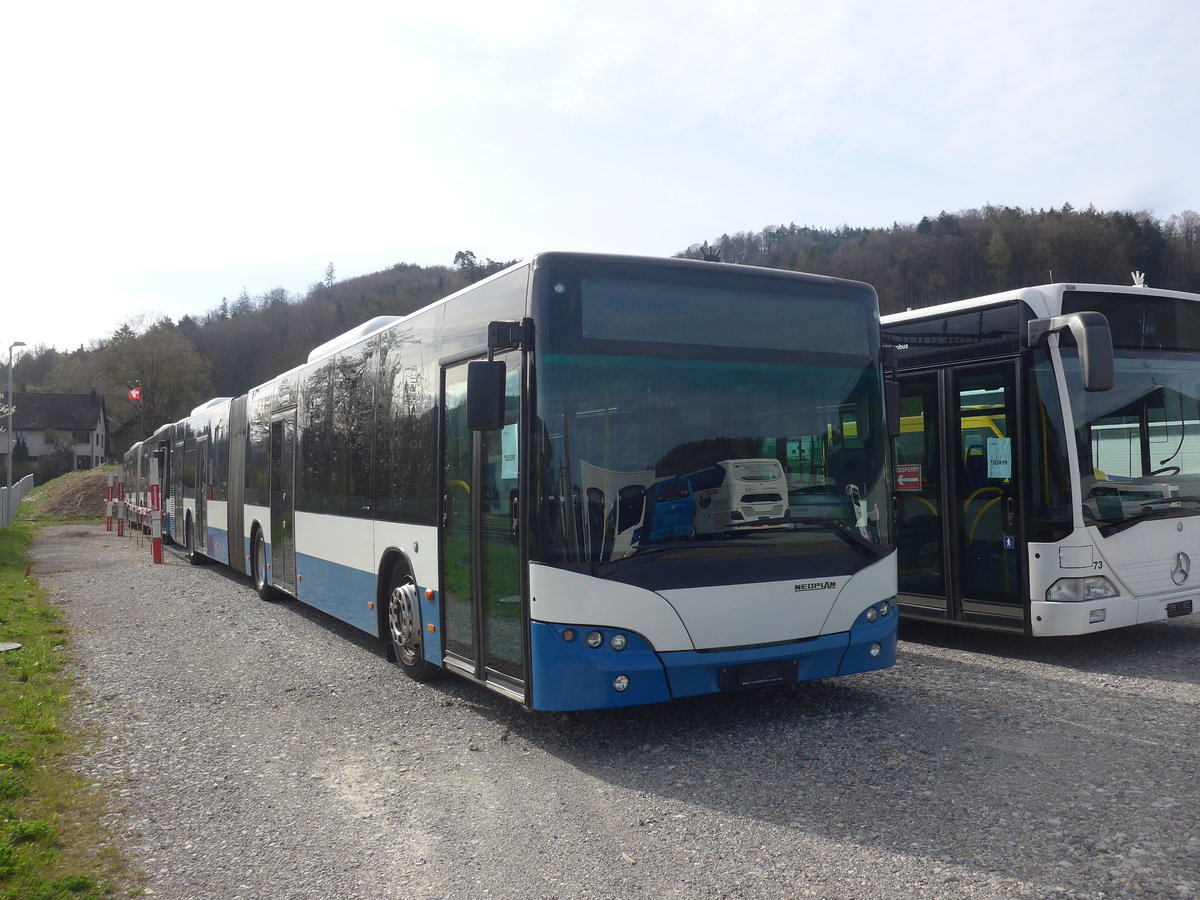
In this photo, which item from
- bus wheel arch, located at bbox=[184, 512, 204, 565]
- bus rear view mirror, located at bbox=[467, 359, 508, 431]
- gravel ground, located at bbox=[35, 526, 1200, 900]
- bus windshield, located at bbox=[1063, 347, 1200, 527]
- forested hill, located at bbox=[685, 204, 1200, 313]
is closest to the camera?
gravel ground, located at bbox=[35, 526, 1200, 900]

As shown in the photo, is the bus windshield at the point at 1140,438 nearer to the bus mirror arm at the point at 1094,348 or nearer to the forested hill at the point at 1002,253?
the bus mirror arm at the point at 1094,348

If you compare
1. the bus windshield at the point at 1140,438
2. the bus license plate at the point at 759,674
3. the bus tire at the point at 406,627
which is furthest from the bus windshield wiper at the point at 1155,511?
the bus tire at the point at 406,627

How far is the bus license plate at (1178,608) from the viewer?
27.2 ft

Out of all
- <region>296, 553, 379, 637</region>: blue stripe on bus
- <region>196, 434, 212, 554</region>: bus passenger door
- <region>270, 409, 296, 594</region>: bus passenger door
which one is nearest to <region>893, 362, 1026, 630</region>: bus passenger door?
<region>296, 553, 379, 637</region>: blue stripe on bus

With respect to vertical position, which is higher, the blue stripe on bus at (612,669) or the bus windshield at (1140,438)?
the bus windshield at (1140,438)

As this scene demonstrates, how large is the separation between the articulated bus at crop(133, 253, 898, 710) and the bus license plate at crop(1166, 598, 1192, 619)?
10.5 ft

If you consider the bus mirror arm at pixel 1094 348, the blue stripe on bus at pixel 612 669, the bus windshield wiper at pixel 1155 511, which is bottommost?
the blue stripe on bus at pixel 612 669

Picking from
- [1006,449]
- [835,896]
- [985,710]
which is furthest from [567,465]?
[1006,449]

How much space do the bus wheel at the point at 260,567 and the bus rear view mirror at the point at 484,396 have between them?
8.70 meters

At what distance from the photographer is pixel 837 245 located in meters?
45.3

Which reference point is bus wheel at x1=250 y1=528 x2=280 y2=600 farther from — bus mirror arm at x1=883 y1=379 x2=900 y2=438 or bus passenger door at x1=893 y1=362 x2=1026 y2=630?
bus mirror arm at x1=883 y1=379 x2=900 y2=438

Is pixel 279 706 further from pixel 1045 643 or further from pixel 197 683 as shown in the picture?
pixel 1045 643

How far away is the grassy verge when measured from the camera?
13.8 feet

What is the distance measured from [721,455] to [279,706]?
3.96 meters
